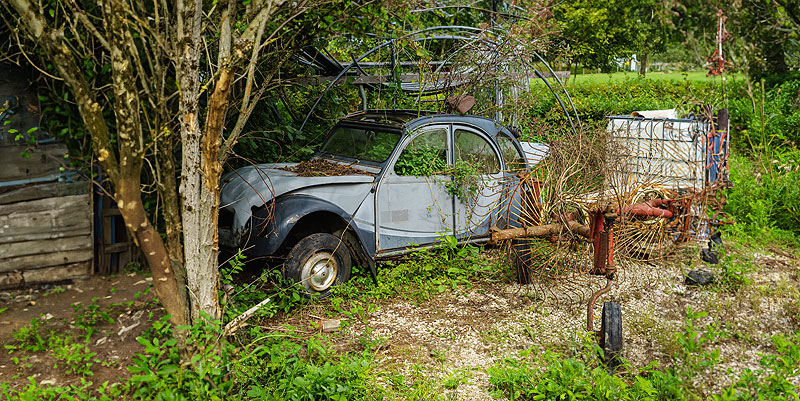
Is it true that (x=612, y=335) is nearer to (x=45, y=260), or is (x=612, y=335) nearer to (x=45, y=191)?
(x=45, y=260)

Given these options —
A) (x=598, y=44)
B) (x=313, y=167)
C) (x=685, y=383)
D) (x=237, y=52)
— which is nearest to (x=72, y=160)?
(x=313, y=167)

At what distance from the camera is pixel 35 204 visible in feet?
21.2

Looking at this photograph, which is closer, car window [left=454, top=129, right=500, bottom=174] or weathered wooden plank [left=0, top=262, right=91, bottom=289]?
weathered wooden plank [left=0, top=262, right=91, bottom=289]

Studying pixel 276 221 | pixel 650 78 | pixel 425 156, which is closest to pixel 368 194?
pixel 425 156

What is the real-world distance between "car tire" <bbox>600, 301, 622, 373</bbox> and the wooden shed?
5425mm

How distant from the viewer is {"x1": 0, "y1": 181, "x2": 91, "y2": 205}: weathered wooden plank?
6.32 metres

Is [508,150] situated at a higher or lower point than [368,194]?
higher

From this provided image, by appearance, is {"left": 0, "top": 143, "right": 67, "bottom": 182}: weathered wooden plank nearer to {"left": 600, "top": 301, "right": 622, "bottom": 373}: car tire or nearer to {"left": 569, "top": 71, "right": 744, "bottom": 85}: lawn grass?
{"left": 600, "top": 301, "right": 622, "bottom": 373}: car tire

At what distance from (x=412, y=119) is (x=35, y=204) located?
4.18 m

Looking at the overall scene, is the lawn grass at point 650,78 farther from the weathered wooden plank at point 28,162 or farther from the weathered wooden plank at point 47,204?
the weathered wooden plank at point 28,162

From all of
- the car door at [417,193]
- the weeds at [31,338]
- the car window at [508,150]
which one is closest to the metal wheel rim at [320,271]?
the car door at [417,193]

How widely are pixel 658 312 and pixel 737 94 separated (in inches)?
440

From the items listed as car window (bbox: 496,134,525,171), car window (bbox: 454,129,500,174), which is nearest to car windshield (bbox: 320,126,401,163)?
car window (bbox: 454,129,500,174)

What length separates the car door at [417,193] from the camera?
6.32m
